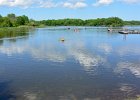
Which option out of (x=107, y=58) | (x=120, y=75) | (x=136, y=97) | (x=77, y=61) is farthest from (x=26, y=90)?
(x=107, y=58)

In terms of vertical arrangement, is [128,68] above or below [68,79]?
below

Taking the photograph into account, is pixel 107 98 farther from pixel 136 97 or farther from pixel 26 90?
pixel 26 90

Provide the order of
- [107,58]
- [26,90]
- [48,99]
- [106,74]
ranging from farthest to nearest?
[107,58] → [106,74] → [26,90] → [48,99]

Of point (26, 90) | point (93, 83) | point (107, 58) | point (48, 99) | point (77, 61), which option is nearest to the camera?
point (48, 99)

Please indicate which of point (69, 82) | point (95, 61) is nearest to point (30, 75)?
point (69, 82)

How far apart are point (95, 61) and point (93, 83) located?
17.3 metres

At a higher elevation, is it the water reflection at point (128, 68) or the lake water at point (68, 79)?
the lake water at point (68, 79)

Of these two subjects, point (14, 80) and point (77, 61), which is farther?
point (77, 61)

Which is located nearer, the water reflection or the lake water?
the lake water

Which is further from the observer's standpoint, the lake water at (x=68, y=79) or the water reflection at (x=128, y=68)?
the water reflection at (x=128, y=68)

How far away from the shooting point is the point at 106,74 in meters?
41.7

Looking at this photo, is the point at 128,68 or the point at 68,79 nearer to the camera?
the point at 68,79

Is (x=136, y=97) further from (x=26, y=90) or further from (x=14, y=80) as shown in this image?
(x=14, y=80)

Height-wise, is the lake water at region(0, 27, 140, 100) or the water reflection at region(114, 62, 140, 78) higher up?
the lake water at region(0, 27, 140, 100)
